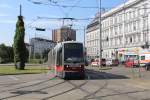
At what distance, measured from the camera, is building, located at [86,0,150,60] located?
341 feet

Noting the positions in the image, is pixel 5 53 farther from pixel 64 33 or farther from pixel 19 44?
pixel 19 44

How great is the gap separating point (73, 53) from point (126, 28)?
286 feet

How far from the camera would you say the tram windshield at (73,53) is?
34094mm

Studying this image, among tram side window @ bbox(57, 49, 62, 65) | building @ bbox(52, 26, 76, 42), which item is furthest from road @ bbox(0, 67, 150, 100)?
building @ bbox(52, 26, 76, 42)

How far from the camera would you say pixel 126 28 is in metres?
120

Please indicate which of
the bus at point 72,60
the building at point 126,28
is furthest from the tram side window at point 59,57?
the building at point 126,28

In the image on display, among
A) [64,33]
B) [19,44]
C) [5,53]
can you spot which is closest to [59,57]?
[19,44]

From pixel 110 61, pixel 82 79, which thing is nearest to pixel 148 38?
pixel 110 61

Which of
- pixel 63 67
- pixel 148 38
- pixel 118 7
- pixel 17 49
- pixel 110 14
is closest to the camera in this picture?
pixel 63 67

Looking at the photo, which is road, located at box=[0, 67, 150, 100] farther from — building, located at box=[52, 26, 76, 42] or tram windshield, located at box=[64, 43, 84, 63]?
building, located at box=[52, 26, 76, 42]

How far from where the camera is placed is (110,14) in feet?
440

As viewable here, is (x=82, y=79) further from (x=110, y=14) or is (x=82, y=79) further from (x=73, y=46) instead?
(x=110, y=14)

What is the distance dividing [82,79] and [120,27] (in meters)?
91.7

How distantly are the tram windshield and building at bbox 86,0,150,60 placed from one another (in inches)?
2207
